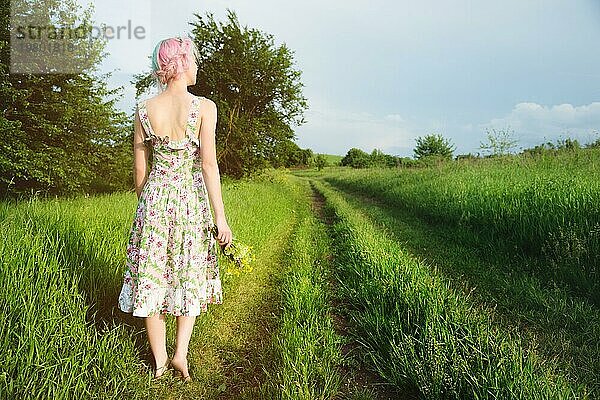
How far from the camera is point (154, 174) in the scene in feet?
10.2

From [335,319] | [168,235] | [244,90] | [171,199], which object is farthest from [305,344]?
[244,90]

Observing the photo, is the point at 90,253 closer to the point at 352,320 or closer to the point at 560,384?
the point at 352,320

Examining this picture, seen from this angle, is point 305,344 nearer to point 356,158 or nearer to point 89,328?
point 89,328

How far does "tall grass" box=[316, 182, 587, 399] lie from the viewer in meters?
2.64

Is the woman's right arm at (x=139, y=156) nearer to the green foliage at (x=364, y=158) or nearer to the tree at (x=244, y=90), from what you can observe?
the tree at (x=244, y=90)

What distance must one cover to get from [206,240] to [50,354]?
123 centimetres

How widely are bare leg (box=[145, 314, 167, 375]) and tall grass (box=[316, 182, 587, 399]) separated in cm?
163

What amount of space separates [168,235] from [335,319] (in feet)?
7.28

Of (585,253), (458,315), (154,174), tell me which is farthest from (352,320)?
(585,253)

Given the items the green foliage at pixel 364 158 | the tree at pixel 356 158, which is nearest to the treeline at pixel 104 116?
the green foliage at pixel 364 158

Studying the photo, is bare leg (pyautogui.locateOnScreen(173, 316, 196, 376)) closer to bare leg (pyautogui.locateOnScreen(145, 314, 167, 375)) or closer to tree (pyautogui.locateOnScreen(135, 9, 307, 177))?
bare leg (pyautogui.locateOnScreen(145, 314, 167, 375))

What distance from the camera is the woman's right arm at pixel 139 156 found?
3082mm

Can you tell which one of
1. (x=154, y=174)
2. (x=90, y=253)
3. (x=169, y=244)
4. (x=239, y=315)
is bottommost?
(x=239, y=315)

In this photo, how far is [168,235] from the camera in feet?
10.1
